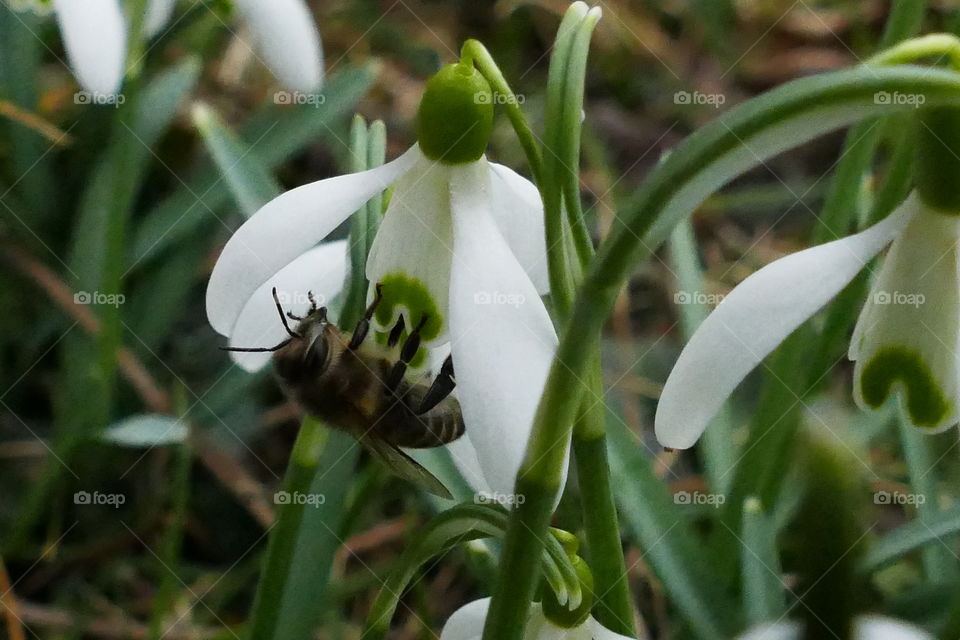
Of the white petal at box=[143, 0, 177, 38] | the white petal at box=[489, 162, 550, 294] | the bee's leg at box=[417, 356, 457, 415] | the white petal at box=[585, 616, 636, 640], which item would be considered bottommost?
the white petal at box=[585, 616, 636, 640]

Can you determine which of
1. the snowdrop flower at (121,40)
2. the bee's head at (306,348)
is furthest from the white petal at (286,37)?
the bee's head at (306,348)

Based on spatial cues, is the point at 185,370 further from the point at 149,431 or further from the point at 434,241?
the point at 434,241

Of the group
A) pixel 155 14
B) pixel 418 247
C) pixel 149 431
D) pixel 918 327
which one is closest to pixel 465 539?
pixel 418 247

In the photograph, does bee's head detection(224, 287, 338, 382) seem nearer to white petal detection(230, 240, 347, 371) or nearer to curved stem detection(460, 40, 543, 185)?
white petal detection(230, 240, 347, 371)

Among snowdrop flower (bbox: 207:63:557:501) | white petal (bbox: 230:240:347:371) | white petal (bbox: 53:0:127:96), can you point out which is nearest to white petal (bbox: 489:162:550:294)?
snowdrop flower (bbox: 207:63:557:501)

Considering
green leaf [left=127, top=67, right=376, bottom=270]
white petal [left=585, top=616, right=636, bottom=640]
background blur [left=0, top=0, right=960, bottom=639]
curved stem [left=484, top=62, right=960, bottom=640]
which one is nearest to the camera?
curved stem [left=484, top=62, right=960, bottom=640]

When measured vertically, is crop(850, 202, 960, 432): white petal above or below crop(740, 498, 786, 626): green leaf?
above

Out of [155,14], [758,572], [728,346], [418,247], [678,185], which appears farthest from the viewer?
[155,14]
